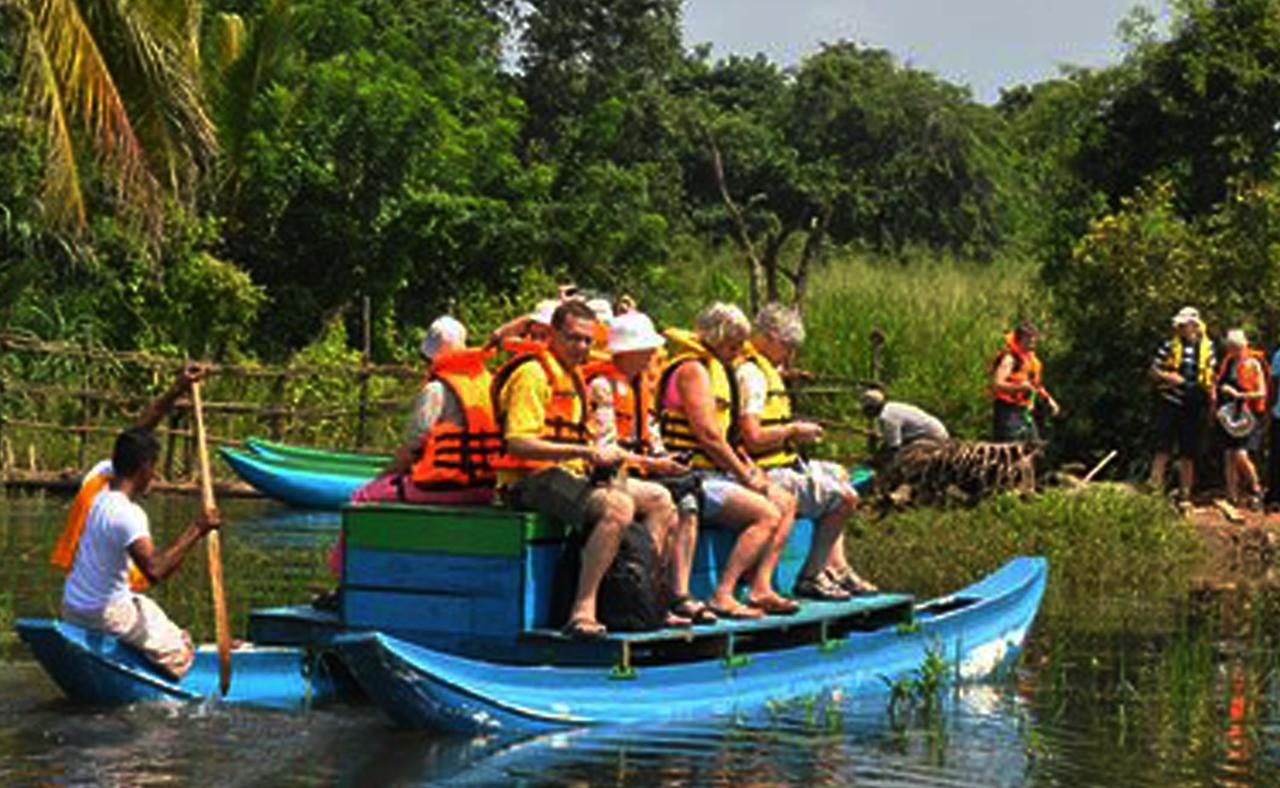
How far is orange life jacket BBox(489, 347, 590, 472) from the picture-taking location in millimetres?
11578

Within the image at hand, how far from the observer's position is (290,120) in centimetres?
3225

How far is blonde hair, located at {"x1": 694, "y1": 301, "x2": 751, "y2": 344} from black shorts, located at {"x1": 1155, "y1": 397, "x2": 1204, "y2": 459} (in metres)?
9.81

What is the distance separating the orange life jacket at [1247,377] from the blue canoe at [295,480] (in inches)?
298

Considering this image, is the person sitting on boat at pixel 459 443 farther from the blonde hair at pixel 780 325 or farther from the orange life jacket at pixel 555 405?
the blonde hair at pixel 780 325

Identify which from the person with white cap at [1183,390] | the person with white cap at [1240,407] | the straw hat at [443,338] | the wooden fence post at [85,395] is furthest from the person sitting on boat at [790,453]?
the wooden fence post at [85,395]

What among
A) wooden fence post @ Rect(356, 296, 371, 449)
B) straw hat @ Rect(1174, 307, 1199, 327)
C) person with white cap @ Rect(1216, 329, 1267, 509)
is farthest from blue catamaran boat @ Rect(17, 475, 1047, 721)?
wooden fence post @ Rect(356, 296, 371, 449)

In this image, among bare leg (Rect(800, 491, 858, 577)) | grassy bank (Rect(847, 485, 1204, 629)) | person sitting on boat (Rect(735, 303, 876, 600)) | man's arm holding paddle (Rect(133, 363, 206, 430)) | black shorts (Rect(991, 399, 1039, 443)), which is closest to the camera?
man's arm holding paddle (Rect(133, 363, 206, 430))

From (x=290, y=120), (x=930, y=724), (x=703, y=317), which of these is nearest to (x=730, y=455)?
(x=703, y=317)

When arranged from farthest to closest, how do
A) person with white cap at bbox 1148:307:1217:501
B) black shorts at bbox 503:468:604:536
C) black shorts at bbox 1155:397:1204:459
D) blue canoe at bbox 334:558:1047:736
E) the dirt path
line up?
black shorts at bbox 1155:397:1204:459, person with white cap at bbox 1148:307:1217:501, the dirt path, black shorts at bbox 503:468:604:536, blue canoe at bbox 334:558:1047:736

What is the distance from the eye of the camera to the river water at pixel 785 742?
34.8 ft

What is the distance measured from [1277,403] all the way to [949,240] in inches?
971

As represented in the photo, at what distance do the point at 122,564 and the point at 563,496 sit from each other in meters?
1.95

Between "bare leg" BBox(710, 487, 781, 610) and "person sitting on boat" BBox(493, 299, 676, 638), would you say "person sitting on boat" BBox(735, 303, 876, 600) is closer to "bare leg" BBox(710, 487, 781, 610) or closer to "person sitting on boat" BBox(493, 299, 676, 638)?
"bare leg" BBox(710, 487, 781, 610)

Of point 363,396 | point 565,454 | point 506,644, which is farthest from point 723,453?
point 363,396
